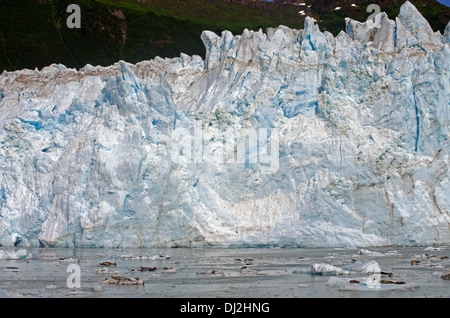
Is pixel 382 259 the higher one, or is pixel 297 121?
pixel 297 121

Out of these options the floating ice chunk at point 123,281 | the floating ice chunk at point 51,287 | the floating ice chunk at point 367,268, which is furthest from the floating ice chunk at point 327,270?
the floating ice chunk at point 51,287

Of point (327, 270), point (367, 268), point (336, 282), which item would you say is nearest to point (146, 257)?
point (327, 270)

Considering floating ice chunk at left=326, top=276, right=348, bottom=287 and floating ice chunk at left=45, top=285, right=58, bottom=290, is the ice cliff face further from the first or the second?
floating ice chunk at left=45, top=285, right=58, bottom=290

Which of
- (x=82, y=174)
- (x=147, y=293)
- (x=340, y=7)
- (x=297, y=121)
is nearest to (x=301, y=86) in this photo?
(x=297, y=121)

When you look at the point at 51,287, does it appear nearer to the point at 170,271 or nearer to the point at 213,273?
the point at 170,271

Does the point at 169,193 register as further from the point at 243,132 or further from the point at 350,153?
the point at 350,153
